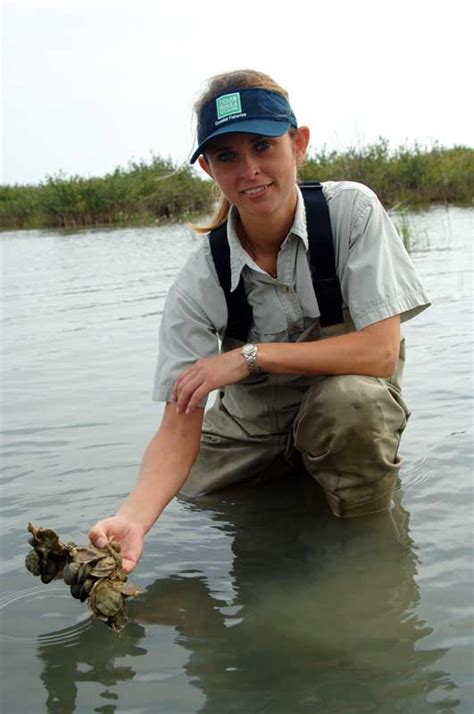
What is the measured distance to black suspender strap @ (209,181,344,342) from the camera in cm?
329

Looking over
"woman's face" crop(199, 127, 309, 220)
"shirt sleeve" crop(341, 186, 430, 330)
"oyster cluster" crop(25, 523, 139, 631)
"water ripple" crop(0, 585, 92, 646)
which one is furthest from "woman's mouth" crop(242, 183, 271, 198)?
"water ripple" crop(0, 585, 92, 646)

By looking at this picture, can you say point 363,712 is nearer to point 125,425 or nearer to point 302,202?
point 302,202

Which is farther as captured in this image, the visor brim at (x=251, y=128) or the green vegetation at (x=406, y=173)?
the green vegetation at (x=406, y=173)

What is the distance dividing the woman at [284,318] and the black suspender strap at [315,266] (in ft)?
0.05

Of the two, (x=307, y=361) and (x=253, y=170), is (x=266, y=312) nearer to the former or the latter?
(x=307, y=361)

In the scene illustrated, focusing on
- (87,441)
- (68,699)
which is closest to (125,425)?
(87,441)

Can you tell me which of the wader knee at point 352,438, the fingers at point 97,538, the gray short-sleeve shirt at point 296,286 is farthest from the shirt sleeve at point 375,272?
the fingers at point 97,538

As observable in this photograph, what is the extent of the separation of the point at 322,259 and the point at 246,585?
3.93 ft

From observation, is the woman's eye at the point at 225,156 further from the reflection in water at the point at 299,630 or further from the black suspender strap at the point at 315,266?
the reflection in water at the point at 299,630

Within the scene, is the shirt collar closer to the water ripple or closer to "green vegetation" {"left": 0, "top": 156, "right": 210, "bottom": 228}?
the water ripple

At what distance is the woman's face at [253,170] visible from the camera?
3119 mm

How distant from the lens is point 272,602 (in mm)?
2816

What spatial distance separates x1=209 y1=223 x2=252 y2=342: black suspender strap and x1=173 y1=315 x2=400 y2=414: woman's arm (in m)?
0.29

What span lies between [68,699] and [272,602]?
0.75m
